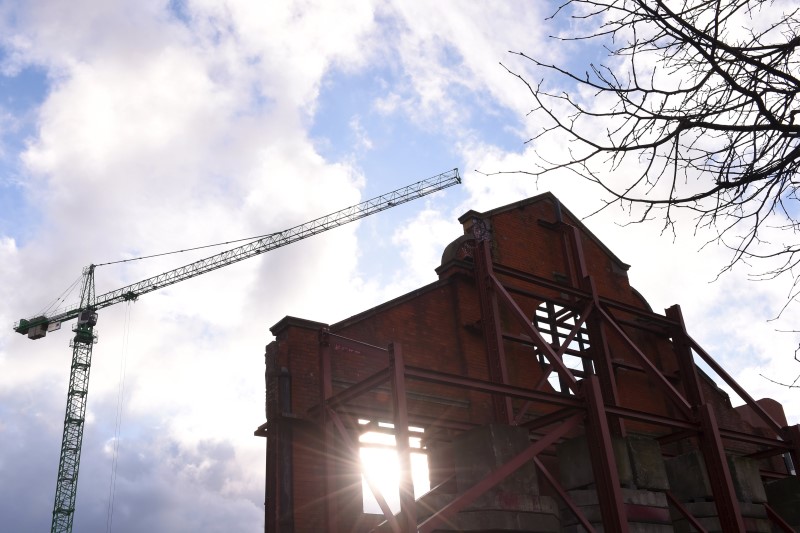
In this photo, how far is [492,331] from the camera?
10.9 meters

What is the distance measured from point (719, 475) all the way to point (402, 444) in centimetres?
549

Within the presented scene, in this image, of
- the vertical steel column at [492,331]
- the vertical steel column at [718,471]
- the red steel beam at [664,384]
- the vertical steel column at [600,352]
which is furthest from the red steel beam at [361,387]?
the vertical steel column at [718,471]

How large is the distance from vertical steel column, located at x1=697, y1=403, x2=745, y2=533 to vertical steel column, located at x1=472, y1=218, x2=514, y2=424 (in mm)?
2981

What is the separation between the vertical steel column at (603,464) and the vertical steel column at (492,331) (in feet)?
4.37

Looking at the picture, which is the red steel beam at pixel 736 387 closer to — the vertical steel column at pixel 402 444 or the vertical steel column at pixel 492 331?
the vertical steel column at pixel 492 331

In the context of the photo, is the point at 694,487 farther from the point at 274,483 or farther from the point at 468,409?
the point at 274,483

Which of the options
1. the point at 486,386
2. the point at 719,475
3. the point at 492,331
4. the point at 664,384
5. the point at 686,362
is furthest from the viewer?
the point at 686,362

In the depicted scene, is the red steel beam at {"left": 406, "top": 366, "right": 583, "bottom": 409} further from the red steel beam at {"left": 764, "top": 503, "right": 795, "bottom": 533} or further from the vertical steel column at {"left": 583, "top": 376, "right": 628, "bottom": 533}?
the red steel beam at {"left": 764, "top": 503, "right": 795, "bottom": 533}

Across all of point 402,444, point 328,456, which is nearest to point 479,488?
Answer: point 402,444

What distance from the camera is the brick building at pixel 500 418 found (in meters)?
8.75

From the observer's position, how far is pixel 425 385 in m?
11.7

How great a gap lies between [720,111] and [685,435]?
28.0 ft

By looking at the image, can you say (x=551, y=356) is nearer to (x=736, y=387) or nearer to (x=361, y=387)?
(x=361, y=387)

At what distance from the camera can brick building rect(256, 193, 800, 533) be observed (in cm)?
875
